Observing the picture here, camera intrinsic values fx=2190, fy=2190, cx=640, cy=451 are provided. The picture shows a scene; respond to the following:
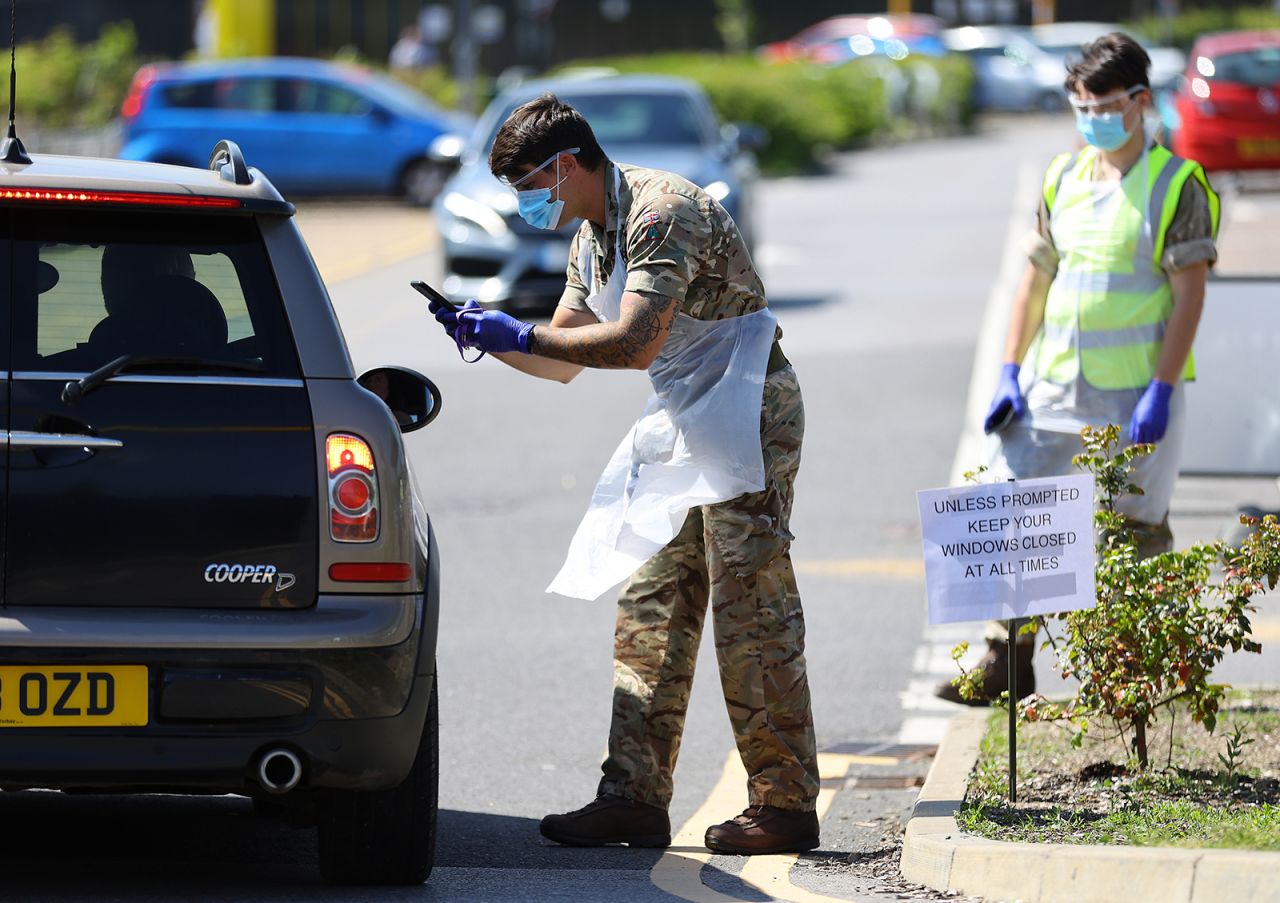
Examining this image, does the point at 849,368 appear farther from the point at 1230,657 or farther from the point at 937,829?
the point at 937,829

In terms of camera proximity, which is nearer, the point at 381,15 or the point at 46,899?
the point at 46,899

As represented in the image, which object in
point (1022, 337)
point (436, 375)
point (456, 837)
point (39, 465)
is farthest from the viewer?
point (436, 375)

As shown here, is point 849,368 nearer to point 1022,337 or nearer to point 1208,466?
point 1208,466

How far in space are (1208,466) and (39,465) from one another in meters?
5.71

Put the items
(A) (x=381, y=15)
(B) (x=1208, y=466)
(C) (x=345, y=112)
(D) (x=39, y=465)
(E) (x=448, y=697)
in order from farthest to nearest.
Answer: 1. (A) (x=381, y=15)
2. (C) (x=345, y=112)
3. (B) (x=1208, y=466)
4. (E) (x=448, y=697)
5. (D) (x=39, y=465)

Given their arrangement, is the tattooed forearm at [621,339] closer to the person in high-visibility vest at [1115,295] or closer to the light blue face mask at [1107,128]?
the person in high-visibility vest at [1115,295]

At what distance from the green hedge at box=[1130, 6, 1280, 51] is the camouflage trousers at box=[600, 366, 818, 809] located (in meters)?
50.5

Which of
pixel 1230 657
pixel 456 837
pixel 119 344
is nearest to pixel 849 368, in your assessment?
pixel 1230 657

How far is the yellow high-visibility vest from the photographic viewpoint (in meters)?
6.30

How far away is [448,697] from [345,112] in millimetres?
19214

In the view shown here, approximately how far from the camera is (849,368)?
14.1 metres

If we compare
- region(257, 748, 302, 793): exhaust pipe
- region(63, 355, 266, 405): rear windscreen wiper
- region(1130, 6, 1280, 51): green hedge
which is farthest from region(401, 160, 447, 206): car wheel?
region(1130, 6, 1280, 51): green hedge

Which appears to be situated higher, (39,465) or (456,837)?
(39,465)

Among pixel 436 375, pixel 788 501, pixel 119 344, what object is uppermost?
pixel 119 344
